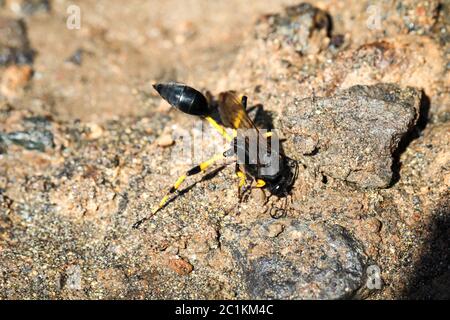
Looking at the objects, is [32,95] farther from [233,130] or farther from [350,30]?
[350,30]

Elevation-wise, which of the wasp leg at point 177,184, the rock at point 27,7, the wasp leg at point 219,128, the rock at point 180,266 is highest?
the rock at point 27,7

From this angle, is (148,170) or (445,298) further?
(148,170)

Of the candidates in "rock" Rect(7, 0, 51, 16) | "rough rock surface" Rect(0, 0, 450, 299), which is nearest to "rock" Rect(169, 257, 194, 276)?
"rough rock surface" Rect(0, 0, 450, 299)

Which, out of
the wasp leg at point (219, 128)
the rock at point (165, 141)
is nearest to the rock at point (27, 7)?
the rock at point (165, 141)

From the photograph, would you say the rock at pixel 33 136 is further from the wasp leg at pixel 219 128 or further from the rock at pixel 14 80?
the wasp leg at pixel 219 128

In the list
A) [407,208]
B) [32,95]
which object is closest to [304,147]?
[407,208]

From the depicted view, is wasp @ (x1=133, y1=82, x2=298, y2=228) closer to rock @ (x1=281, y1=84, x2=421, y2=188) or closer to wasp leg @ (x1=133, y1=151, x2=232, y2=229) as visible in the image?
wasp leg @ (x1=133, y1=151, x2=232, y2=229)

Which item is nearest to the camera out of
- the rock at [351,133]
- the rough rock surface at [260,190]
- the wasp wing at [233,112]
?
the rough rock surface at [260,190]
